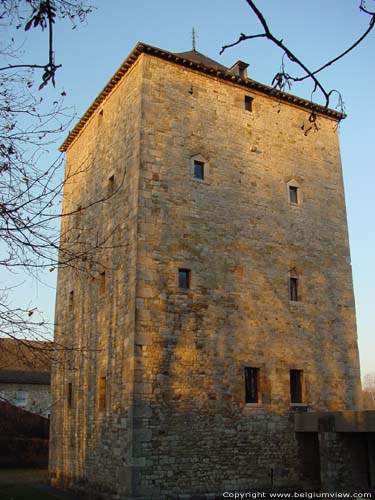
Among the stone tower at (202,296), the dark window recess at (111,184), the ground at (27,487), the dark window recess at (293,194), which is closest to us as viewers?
the stone tower at (202,296)

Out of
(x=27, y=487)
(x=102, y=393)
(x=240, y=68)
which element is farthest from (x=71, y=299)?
(x=240, y=68)

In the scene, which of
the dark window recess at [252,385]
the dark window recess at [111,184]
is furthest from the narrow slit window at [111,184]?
the dark window recess at [252,385]

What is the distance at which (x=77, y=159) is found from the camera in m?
19.4

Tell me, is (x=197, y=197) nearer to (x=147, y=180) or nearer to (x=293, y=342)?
(x=147, y=180)

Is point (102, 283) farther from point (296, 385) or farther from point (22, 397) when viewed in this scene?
point (22, 397)

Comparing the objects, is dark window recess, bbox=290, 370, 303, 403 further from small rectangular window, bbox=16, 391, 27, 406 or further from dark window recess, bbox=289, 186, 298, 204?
small rectangular window, bbox=16, 391, 27, 406

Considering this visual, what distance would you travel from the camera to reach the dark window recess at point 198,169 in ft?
48.9

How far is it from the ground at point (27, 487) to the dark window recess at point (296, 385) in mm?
6328

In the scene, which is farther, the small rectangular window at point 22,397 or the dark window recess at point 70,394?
the small rectangular window at point 22,397

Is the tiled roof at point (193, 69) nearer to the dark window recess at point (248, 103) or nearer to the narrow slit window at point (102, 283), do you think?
the dark window recess at point (248, 103)

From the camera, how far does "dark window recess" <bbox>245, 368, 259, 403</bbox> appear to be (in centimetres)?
1397

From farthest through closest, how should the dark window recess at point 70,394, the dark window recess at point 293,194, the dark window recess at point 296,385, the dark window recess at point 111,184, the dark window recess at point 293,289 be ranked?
1. the dark window recess at point 293,194
2. the dark window recess at point 70,394
3. the dark window recess at point 111,184
4. the dark window recess at point 293,289
5. the dark window recess at point 296,385

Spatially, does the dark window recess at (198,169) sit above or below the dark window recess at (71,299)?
above

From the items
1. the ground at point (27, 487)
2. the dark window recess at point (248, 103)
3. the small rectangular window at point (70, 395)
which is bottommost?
the ground at point (27, 487)
